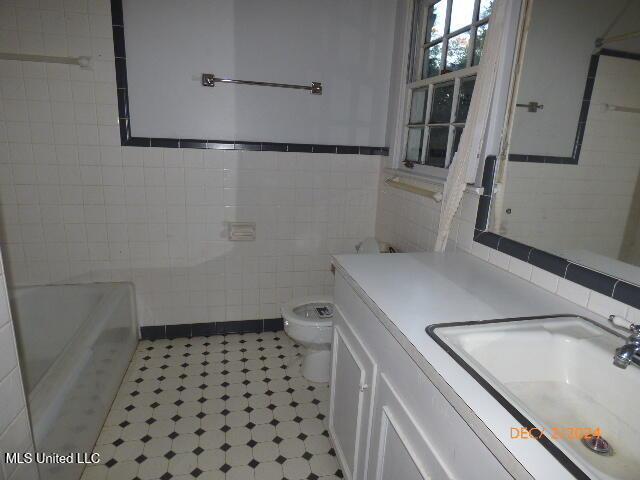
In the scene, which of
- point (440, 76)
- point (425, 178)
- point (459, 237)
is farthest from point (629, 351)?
point (440, 76)

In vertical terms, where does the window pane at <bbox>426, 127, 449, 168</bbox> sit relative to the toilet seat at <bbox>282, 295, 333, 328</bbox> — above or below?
above

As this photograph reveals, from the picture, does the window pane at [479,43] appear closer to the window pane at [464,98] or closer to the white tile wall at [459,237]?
the window pane at [464,98]

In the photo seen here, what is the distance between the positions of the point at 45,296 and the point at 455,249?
222 cm

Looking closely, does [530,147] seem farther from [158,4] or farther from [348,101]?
[158,4]

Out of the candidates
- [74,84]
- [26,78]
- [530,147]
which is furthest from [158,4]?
[530,147]

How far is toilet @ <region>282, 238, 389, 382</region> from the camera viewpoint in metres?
1.96

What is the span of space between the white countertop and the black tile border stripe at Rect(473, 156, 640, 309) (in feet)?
0.24

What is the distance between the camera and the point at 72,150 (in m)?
2.15

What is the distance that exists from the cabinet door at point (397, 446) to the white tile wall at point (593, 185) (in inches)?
29.0

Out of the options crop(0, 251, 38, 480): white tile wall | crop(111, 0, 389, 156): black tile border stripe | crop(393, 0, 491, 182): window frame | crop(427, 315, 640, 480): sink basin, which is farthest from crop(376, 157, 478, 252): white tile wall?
crop(0, 251, 38, 480): white tile wall

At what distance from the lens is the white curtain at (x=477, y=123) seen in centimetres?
136

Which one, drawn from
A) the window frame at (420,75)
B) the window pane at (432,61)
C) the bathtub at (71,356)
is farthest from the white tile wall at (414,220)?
the bathtub at (71,356)

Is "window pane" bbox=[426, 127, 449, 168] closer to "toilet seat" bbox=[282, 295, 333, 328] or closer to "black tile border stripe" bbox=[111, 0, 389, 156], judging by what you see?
"black tile border stripe" bbox=[111, 0, 389, 156]

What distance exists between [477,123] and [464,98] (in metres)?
0.40
